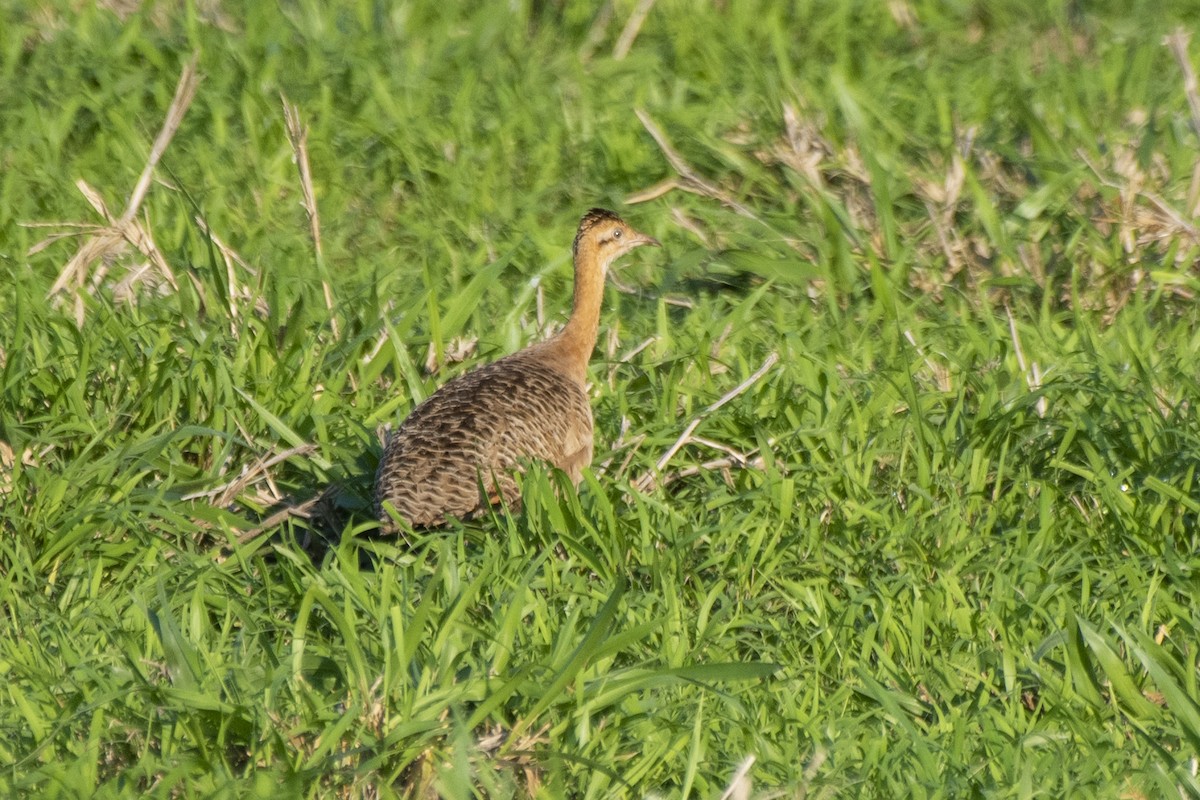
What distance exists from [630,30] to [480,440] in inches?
160

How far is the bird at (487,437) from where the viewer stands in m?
4.74

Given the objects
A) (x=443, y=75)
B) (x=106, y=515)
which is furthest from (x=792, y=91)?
(x=106, y=515)

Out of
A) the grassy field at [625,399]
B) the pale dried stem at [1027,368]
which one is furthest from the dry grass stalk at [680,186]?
the pale dried stem at [1027,368]

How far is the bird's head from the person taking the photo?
19.1 ft

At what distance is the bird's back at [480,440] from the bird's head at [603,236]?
63 centimetres

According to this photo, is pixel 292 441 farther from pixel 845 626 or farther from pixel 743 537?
pixel 845 626

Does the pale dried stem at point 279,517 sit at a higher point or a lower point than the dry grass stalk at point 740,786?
lower

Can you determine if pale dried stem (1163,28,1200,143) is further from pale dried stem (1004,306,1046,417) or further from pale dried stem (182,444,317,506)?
pale dried stem (182,444,317,506)

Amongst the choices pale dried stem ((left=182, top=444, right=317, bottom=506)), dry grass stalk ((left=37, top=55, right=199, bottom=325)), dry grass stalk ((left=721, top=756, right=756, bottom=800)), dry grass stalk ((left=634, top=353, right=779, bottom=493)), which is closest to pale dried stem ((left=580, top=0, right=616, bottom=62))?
dry grass stalk ((left=37, top=55, right=199, bottom=325))

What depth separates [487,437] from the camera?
16.2ft

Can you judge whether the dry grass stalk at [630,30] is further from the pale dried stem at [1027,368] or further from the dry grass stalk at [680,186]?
the pale dried stem at [1027,368]

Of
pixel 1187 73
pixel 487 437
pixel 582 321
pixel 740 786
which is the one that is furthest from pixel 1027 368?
pixel 740 786

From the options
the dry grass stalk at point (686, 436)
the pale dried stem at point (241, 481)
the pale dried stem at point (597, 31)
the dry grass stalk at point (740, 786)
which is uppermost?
the dry grass stalk at point (740, 786)

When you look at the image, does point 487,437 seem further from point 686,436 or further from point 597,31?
point 597,31
